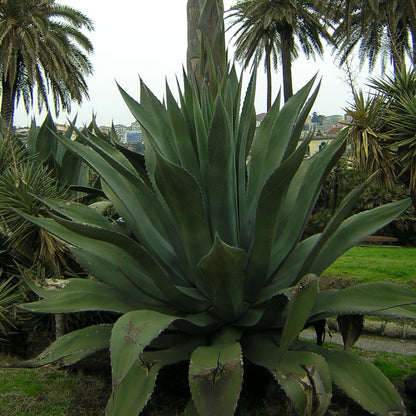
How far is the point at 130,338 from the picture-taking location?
99.6 inches

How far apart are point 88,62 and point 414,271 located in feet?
62.8

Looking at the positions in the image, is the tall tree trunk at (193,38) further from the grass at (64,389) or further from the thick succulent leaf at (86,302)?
the grass at (64,389)

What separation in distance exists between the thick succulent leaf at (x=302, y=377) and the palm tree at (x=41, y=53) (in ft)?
55.1

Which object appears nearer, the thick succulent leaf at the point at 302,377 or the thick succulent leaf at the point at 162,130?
the thick succulent leaf at the point at 302,377

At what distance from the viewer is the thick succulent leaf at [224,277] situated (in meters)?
2.74

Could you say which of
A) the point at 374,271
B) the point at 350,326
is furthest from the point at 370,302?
the point at 374,271

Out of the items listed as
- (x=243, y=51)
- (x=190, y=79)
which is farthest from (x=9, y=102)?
(x=190, y=79)

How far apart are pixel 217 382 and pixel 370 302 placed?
1.05 m

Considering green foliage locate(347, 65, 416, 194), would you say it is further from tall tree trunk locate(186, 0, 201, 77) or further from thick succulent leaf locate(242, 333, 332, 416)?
thick succulent leaf locate(242, 333, 332, 416)

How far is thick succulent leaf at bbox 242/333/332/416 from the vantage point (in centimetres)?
256

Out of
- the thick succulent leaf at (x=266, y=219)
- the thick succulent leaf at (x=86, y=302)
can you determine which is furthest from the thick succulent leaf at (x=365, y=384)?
the thick succulent leaf at (x=86, y=302)

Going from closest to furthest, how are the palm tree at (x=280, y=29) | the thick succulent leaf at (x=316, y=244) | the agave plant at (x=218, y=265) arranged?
the agave plant at (x=218, y=265) < the thick succulent leaf at (x=316, y=244) < the palm tree at (x=280, y=29)

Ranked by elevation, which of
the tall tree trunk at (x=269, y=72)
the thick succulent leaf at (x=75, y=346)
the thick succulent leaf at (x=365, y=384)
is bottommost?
the thick succulent leaf at (x=365, y=384)

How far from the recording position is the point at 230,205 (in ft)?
11.0
